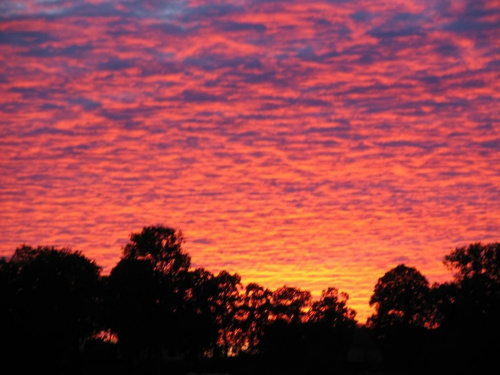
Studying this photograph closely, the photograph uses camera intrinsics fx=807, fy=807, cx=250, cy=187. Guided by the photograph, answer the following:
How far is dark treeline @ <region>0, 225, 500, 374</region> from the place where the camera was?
12481cm

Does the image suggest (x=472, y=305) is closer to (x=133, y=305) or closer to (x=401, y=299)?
(x=401, y=299)

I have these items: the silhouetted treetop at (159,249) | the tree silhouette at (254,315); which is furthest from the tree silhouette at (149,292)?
the tree silhouette at (254,315)

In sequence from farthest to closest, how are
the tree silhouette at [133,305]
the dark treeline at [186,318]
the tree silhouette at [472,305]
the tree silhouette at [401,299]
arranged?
the tree silhouette at [401,299], the tree silhouette at [133,305], the dark treeline at [186,318], the tree silhouette at [472,305]

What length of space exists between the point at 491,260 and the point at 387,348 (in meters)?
29.2

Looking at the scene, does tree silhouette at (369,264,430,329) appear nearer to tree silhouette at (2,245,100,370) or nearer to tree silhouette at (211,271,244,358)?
tree silhouette at (211,271,244,358)

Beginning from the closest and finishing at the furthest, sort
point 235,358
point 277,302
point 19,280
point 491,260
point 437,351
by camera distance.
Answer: point 437,351 → point 19,280 → point 491,260 → point 235,358 → point 277,302

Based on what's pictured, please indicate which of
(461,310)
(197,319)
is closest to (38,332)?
(197,319)

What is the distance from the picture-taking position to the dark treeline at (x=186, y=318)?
124812 mm

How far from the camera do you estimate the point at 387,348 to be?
162 m

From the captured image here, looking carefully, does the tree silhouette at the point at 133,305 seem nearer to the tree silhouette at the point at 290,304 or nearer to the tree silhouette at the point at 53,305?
the tree silhouette at the point at 53,305

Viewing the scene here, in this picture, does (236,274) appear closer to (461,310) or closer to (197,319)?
(197,319)

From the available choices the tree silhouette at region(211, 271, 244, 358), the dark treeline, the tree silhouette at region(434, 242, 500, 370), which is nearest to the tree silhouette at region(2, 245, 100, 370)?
the dark treeline

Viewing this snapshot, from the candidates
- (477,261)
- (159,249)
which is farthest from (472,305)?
(159,249)

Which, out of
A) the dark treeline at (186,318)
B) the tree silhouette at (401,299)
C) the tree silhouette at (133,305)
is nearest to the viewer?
the dark treeline at (186,318)
